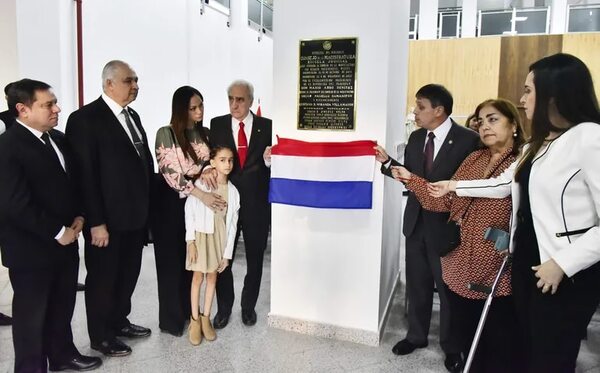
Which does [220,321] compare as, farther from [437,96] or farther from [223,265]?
[437,96]

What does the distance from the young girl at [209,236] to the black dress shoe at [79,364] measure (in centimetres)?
56

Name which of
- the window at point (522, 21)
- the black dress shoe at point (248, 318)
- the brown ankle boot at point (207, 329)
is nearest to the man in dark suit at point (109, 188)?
the brown ankle boot at point (207, 329)

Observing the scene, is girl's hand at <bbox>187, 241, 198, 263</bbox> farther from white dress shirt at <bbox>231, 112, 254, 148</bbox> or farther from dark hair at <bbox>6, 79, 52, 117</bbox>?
dark hair at <bbox>6, 79, 52, 117</bbox>

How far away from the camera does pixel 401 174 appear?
254 cm

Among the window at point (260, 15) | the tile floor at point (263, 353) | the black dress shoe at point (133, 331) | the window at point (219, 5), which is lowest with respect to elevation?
the tile floor at point (263, 353)

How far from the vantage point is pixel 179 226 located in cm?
296

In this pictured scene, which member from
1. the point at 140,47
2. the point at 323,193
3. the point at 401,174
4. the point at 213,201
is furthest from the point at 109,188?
the point at 140,47

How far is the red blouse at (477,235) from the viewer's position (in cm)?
207

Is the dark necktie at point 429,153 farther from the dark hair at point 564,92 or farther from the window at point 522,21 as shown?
the window at point 522,21

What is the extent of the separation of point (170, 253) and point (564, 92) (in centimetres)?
236

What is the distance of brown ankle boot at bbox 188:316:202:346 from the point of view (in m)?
2.86

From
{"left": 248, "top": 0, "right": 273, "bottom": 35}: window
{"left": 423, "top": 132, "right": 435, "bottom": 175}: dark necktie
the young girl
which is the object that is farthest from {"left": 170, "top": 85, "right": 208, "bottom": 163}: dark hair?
{"left": 248, "top": 0, "right": 273, "bottom": 35}: window

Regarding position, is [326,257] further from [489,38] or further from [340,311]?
[489,38]

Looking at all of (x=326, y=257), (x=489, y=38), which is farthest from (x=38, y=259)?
(x=489, y=38)
